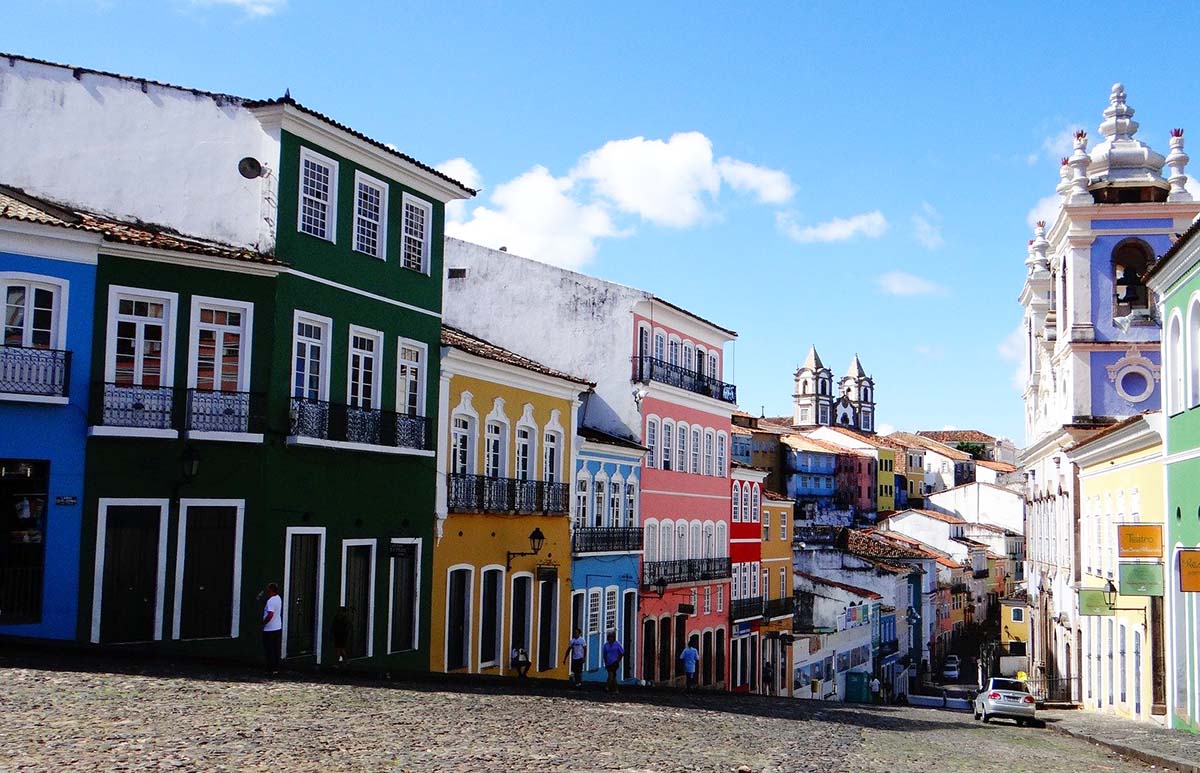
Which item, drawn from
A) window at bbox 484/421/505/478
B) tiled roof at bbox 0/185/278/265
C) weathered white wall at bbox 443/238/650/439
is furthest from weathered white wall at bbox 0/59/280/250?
weathered white wall at bbox 443/238/650/439

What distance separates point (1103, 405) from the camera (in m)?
42.7

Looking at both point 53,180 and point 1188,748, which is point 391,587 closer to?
point 53,180

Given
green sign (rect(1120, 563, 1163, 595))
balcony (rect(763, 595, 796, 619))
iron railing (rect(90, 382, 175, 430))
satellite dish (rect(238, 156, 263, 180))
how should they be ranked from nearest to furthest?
iron railing (rect(90, 382, 175, 430)) → satellite dish (rect(238, 156, 263, 180)) → green sign (rect(1120, 563, 1163, 595)) → balcony (rect(763, 595, 796, 619))

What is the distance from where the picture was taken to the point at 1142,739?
22.1 m

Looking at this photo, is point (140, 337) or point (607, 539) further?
point (607, 539)

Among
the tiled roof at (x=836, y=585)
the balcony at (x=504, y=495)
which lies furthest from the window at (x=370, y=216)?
the tiled roof at (x=836, y=585)

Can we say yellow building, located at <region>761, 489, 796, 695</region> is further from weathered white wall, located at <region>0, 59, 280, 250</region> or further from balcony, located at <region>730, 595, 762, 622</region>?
weathered white wall, located at <region>0, 59, 280, 250</region>

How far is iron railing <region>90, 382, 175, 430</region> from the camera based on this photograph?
20.5 metres

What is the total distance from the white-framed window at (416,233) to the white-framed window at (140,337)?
6303 millimetres

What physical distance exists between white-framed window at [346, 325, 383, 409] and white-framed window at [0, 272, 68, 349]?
585 cm

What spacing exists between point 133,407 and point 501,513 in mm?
11074

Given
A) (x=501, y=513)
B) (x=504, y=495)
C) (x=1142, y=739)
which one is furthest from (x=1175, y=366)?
(x=501, y=513)

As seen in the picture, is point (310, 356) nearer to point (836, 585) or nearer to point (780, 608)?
point (780, 608)

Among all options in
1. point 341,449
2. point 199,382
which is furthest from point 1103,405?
point 199,382
